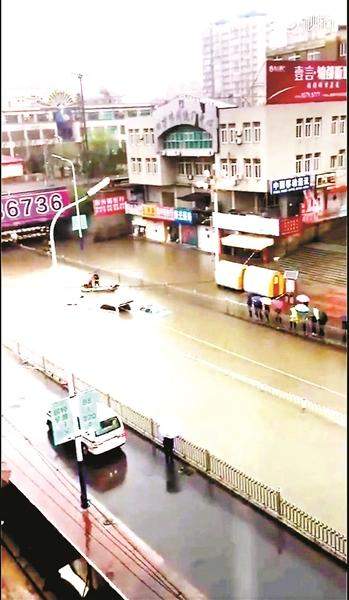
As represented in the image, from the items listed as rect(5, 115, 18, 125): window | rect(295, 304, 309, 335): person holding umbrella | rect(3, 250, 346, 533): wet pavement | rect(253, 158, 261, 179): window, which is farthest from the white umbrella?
rect(5, 115, 18, 125): window

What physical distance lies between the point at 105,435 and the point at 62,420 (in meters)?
0.28

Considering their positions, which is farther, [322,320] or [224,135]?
[322,320]

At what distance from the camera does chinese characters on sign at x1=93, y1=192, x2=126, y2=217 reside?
2.98 meters

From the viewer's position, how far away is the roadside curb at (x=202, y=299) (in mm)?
2953

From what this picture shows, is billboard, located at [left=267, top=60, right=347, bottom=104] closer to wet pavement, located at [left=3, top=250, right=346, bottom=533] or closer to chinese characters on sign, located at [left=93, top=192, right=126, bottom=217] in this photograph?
chinese characters on sign, located at [left=93, top=192, right=126, bottom=217]

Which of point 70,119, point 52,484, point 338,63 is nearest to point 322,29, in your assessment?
point 338,63

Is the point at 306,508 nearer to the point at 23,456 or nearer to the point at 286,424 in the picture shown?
the point at 286,424

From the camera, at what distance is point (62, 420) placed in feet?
9.46

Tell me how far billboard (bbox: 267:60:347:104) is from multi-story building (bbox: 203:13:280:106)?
0.05 metres

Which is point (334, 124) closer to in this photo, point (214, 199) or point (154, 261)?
point (214, 199)

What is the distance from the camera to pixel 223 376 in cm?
362

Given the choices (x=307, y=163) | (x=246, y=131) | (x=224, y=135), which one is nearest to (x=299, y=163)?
(x=307, y=163)

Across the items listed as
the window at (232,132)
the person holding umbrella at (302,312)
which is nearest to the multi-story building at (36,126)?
Result: the window at (232,132)

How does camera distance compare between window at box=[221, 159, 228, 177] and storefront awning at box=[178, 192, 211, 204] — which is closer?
window at box=[221, 159, 228, 177]
